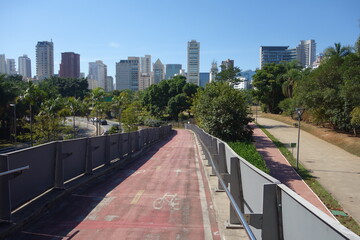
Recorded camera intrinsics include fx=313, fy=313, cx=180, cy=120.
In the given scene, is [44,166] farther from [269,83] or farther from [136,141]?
[269,83]

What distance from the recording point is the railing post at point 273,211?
342 centimetres

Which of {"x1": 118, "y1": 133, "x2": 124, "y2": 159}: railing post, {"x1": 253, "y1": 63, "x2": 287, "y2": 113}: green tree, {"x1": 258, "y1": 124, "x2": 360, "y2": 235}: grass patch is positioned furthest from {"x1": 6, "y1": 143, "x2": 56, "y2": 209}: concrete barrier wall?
{"x1": 253, "y1": 63, "x2": 287, "y2": 113}: green tree

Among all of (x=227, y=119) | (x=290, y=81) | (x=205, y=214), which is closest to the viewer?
(x=205, y=214)

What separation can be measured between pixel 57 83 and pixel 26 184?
390 ft

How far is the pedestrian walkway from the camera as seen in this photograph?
64.6 ft

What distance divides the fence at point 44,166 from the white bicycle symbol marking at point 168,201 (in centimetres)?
245

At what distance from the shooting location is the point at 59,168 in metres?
7.72

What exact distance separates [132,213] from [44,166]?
2.30 metres

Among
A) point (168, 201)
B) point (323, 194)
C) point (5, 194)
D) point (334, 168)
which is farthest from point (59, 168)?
point (334, 168)

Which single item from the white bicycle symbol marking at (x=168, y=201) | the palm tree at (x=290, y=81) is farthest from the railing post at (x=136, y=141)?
the palm tree at (x=290, y=81)

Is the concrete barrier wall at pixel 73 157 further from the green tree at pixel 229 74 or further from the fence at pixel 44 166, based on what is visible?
the green tree at pixel 229 74

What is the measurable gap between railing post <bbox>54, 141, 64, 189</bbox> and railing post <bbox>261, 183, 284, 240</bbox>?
18.8ft

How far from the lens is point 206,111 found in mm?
28547

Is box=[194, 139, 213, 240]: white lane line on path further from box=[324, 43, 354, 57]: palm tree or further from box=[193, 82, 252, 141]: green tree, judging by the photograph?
box=[324, 43, 354, 57]: palm tree
